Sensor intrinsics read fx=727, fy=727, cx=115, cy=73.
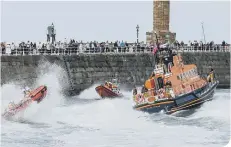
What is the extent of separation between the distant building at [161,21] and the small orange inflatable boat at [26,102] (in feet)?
89.5

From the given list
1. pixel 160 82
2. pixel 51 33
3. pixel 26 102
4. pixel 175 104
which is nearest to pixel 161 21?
pixel 51 33

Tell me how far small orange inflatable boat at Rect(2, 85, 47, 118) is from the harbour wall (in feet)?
22.5

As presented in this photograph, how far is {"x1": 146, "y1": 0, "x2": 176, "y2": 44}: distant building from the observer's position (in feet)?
178

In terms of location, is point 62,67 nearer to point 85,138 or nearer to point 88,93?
point 88,93

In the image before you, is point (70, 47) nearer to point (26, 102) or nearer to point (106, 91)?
point (106, 91)

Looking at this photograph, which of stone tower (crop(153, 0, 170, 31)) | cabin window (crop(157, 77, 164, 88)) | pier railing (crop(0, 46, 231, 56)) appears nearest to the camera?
cabin window (crop(157, 77, 164, 88))

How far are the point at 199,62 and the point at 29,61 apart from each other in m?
14.6

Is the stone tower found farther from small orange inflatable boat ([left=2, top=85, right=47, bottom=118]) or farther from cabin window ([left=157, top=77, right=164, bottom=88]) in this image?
small orange inflatable boat ([left=2, top=85, right=47, bottom=118])

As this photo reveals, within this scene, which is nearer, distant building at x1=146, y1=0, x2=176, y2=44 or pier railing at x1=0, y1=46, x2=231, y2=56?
pier railing at x1=0, y1=46, x2=231, y2=56

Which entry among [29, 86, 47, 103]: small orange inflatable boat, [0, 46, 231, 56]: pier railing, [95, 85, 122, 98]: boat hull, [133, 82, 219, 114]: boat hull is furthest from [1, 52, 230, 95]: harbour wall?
[133, 82, 219, 114]: boat hull

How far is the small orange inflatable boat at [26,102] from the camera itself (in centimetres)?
2559

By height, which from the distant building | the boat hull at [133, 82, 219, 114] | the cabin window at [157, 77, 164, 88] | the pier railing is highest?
the distant building

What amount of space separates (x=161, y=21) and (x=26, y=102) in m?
30.0

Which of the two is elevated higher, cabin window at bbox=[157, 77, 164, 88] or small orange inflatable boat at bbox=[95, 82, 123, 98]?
cabin window at bbox=[157, 77, 164, 88]
